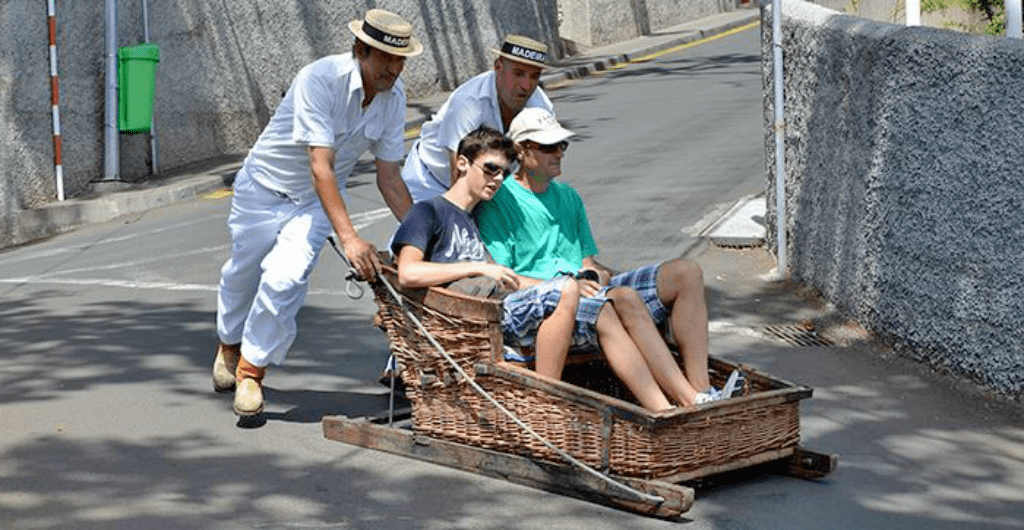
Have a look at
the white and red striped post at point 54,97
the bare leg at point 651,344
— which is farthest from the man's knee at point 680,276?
the white and red striped post at point 54,97

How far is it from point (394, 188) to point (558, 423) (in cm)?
170

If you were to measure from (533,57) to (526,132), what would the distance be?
575 millimetres

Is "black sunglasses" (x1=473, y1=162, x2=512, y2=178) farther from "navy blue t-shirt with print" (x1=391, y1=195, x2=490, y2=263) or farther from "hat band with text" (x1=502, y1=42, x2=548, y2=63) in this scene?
"hat band with text" (x1=502, y1=42, x2=548, y2=63)

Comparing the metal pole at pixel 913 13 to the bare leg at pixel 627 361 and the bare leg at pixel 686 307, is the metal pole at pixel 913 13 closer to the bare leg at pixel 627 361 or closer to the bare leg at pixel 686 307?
the bare leg at pixel 686 307

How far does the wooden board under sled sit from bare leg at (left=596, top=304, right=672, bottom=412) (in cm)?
34

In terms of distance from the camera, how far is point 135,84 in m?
15.7

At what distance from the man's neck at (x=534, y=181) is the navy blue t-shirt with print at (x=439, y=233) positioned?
0.34 m

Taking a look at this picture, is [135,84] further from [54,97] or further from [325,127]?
[325,127]

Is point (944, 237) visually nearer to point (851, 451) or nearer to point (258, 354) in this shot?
point (851, 451)

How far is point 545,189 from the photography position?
7.21 meters

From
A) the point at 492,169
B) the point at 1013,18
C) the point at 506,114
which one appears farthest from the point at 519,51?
the point at 1013,18

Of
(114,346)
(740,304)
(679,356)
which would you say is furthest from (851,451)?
(114,346)

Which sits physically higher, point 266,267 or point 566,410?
point 266,267

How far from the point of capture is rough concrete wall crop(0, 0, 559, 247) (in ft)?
49.0
